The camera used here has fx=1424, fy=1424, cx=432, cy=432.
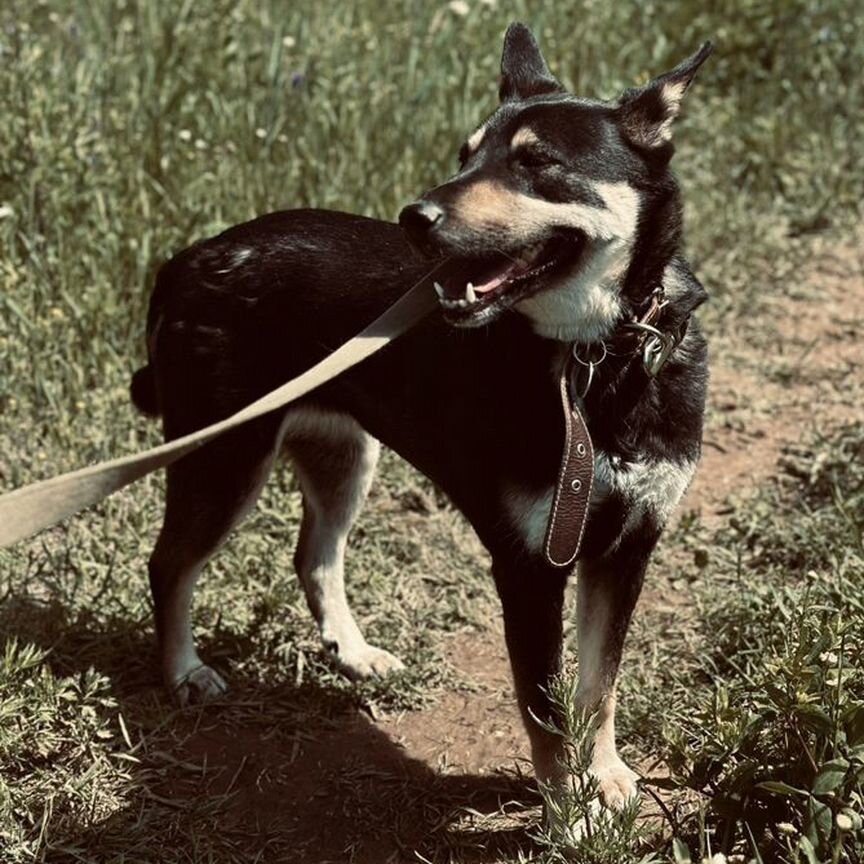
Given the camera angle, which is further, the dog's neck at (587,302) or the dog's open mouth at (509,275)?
the dog's neck at (587,302)

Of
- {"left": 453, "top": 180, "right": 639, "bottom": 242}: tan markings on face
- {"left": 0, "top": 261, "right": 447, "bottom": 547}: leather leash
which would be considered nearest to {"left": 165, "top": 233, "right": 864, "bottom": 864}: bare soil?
{"left": 0, "top": 261, "right": 447, "bottom": 547}: leather leash

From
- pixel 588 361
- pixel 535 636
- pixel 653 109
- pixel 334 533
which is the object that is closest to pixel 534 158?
pixel 653 109

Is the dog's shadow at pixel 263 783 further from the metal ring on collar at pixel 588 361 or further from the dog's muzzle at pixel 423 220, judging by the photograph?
the dog's muzzle at pixel 423 220

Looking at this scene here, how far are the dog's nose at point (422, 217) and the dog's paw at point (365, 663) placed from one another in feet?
4.73

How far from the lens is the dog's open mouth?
2648 millimetres

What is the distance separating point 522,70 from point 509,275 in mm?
659

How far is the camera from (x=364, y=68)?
564 cm

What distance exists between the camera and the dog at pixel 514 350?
2.73 metres

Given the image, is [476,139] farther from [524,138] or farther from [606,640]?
[606,640]

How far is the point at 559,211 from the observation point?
2689 mm

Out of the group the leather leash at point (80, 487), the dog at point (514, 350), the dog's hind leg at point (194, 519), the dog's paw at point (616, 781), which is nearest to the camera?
the leather leash at point (80, 487)

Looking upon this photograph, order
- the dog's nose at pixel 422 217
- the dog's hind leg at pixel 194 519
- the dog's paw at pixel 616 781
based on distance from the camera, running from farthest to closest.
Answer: the dog's hind leg at pixel 194 519
the dog's paw at pixel 616 781
the dog's nose at pixel 422 217

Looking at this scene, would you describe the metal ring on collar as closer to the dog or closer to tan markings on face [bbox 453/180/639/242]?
the dog

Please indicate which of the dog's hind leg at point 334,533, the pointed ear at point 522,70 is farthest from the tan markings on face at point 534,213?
the dog's hind leg at point 334,533
